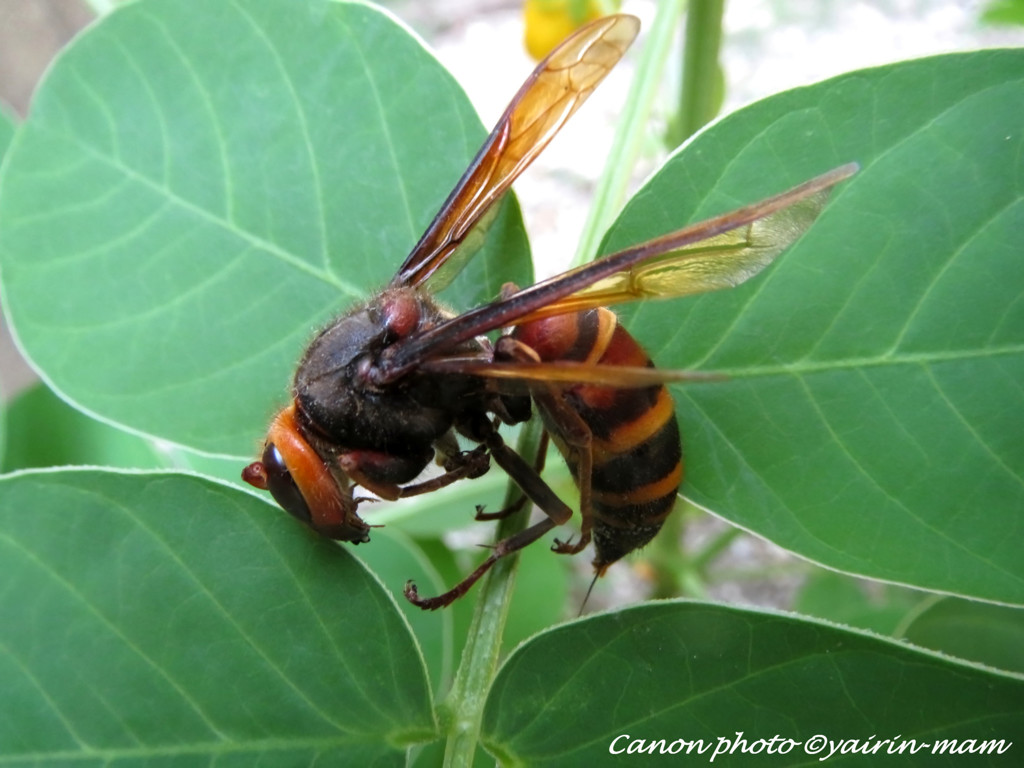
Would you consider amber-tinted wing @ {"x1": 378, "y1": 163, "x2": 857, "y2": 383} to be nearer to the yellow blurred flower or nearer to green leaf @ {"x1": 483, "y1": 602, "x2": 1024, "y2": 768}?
green leaf @ {"x1": 483, "y1": 602, "x2": 1024, "y2": 768}

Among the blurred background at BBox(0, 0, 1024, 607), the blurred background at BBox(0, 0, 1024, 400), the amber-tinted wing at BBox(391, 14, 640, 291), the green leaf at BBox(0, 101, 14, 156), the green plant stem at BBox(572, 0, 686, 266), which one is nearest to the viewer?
the amber-tinted wing at BBox(391, 14, 640, 291)

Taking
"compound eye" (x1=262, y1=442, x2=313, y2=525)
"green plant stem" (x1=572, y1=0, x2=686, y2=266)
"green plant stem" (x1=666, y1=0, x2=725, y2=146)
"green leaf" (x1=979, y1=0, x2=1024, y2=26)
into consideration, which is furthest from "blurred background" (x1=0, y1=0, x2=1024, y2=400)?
"compound eye" (x1=262, y1=442, x2=313, y2=525)

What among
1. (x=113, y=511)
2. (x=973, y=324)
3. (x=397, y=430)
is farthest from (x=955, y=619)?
(x=113, y=511)

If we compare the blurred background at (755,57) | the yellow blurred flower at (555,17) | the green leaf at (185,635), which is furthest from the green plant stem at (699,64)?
the blurred background at (755,57)

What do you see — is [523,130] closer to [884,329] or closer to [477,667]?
[884,329]

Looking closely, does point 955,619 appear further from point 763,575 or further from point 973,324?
point 763,575
